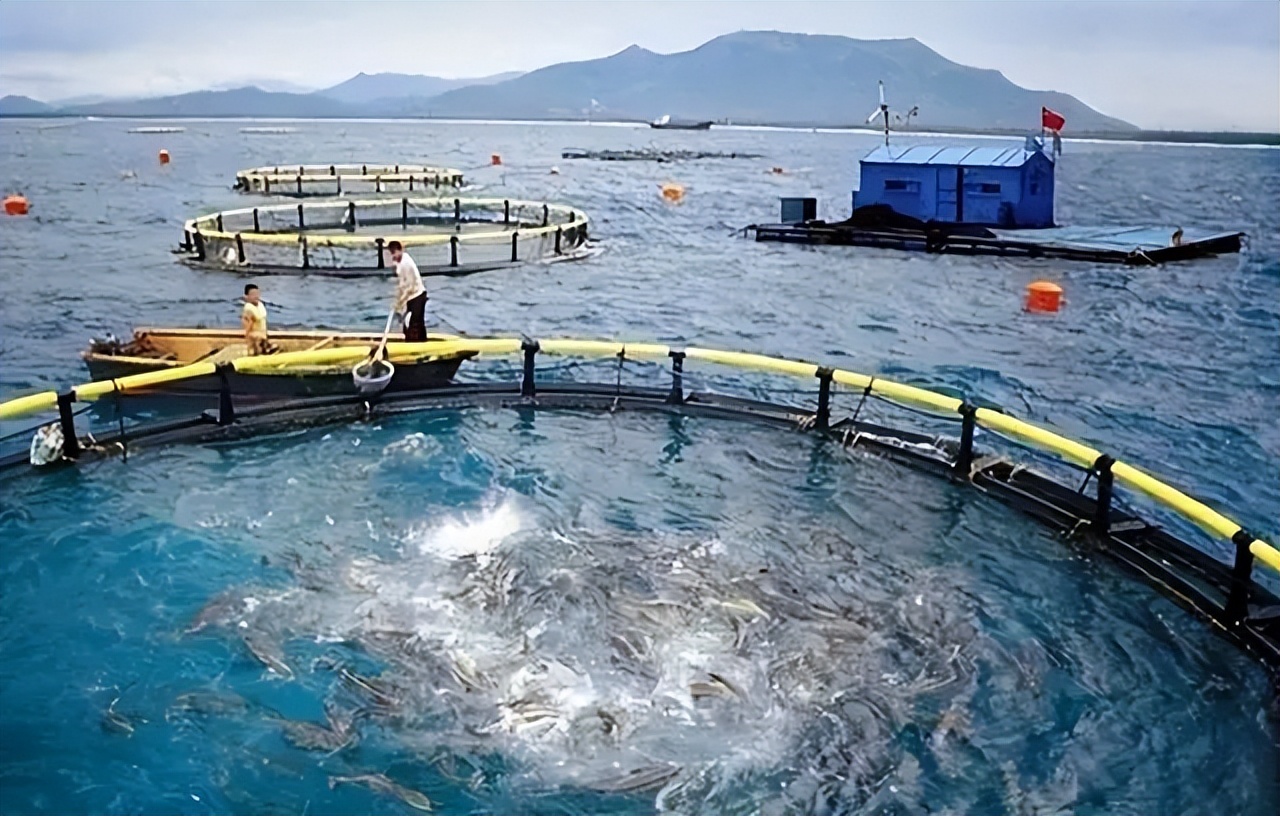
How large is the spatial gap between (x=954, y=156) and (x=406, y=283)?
33.3 m

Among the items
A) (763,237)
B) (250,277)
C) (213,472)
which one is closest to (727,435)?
(213,472)

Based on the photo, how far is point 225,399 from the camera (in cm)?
1591

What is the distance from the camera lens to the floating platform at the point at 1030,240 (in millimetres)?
40719

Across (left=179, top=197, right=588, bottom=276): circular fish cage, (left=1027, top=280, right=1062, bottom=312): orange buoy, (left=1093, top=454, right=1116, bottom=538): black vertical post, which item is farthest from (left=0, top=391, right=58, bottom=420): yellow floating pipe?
(left=1027, top=280, right=1062, bottom=312): orange buoy

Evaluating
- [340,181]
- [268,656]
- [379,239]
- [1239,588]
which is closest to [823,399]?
[1239,588]

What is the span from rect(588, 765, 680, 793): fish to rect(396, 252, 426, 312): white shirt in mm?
12267

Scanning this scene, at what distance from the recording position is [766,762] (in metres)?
8.50

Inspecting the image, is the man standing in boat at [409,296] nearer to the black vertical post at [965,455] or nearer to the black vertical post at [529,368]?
the black vertical post at [529,368]

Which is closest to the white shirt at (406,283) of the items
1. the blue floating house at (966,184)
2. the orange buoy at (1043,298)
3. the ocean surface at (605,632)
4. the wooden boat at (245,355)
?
the wooden boat at (245,355)

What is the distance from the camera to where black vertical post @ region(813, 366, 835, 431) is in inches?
613

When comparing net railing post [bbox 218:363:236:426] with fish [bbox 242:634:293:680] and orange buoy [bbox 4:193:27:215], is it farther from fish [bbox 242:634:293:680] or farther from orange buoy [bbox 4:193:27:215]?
orange buoy [bbox 4:193:27:215]

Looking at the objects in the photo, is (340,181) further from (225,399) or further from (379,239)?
(225,399)

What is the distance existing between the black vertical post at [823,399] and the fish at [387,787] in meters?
9.28

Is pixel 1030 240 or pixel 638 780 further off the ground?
pixel 1030 240
